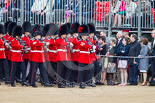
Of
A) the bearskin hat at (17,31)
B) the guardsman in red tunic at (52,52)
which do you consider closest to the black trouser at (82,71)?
the guardsman in red tunic at (52,52)

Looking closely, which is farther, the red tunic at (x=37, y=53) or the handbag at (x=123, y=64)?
the handbag at (x=123, y=64)

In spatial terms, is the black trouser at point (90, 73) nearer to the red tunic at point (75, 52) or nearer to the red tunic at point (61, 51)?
the red tunic at point (75, 52)

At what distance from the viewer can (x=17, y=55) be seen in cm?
1316

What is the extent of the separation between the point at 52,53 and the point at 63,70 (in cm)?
53

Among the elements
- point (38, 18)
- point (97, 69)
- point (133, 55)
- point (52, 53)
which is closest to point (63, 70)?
point (52, 53)

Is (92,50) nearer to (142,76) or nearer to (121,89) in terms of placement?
(121,89)

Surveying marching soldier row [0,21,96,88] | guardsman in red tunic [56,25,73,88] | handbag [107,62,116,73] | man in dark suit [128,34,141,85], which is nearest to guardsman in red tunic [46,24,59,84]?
marching soldier row [0,21,96,88]

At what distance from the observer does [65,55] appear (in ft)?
42.9

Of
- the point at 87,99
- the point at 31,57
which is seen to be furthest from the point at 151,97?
the point at 31,57

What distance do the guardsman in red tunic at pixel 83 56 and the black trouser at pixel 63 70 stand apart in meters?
0.33

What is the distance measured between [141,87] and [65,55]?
2.11m

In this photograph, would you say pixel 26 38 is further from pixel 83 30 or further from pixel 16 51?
pixel 83 30

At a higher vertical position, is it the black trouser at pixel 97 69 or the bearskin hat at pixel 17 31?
the bearskin hat at pixel 17 31

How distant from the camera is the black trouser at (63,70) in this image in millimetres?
13148
